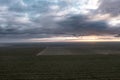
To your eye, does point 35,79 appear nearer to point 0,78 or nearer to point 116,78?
point 0,78

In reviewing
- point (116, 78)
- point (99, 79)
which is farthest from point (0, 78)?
point (116, 78)

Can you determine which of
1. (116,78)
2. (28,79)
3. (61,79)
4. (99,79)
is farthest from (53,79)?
(116,78)

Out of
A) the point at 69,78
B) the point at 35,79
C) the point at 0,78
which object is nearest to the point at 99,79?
the point at 69,78

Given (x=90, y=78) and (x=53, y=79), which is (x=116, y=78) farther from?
(x=53, y=79)

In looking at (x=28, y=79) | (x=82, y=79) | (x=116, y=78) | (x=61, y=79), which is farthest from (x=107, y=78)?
(x=28, y=79)

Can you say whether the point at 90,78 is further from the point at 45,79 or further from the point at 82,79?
the point at 45,79
